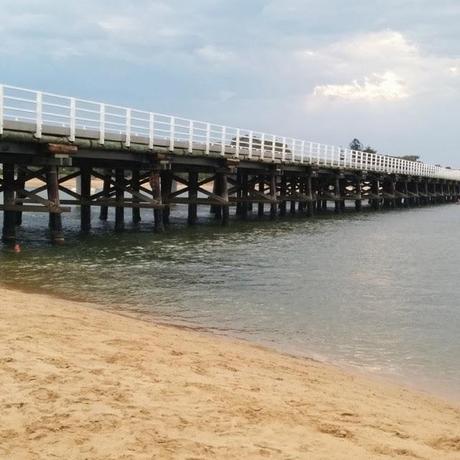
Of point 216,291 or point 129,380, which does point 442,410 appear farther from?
point 216,291

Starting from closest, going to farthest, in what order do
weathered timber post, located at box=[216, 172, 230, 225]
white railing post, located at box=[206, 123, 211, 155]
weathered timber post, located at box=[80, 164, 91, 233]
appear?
1. weathered timber post, located at box=[80, 164, 91, 233]
2. white railing post, located at box=[206, 123, 211, 155]
3. weathered timber post, located at box=[216, 172, 230, 225]

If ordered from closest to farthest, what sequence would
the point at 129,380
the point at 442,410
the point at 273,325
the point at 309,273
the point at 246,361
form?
the point at 129,380, the point at 442,410, the point at 246,361, the point at 273,325, the point at 309,273

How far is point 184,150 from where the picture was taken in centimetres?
2372

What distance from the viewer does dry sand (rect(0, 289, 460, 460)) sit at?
12.2 ft

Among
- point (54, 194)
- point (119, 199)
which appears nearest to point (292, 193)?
point (119, 199)

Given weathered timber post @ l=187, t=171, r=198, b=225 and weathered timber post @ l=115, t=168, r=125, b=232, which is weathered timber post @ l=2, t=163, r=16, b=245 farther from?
weathered timber post @ l=187, t=171, r=198, b=225

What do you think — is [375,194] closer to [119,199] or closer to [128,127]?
[119,199]

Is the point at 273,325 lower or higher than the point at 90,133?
lower

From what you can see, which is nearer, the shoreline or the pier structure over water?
the shoreline

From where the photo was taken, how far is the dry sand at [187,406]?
3.73 metres

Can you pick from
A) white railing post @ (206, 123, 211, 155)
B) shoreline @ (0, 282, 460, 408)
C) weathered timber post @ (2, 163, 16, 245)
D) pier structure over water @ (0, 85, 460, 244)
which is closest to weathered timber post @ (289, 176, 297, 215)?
pier structure over water @ (0, 85, 460, 244)

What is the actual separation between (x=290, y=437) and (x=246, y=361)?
246 cm

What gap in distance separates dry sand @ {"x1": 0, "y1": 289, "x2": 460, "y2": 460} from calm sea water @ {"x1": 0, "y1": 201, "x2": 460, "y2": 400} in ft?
4.28

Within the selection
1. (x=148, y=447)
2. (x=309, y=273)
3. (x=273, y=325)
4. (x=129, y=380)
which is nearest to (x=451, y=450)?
(x=148, y=447)
